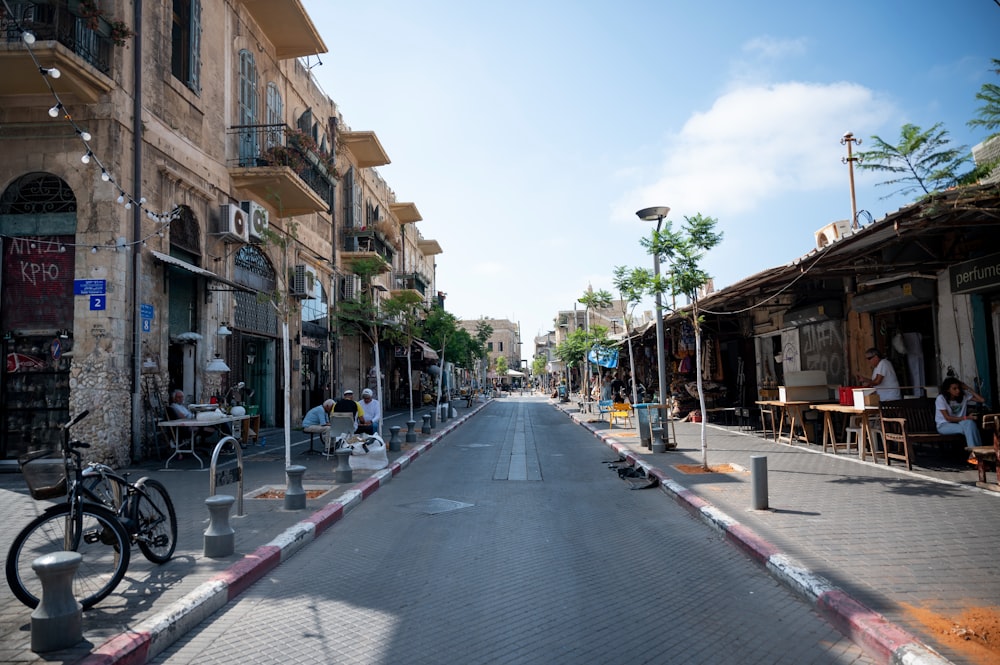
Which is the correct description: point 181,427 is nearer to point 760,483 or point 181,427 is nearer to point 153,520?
point 153,520

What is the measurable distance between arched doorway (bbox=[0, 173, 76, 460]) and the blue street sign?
418 mm

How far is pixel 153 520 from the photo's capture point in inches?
217

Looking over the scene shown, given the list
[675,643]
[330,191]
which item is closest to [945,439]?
[675,643]

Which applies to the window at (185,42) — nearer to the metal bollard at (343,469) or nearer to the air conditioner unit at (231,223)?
the air conditioner unit at (231,223)

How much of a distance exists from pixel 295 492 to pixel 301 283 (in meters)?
13.2

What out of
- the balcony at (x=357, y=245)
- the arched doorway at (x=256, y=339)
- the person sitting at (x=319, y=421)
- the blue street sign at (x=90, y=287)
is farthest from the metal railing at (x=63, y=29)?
the balcony at (x=357, y=245)

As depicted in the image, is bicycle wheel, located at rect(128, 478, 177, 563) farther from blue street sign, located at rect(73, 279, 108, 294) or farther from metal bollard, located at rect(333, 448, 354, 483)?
blue street sign, located at rect(73, 279, 108, 294)

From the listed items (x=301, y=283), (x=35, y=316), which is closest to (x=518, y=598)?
(x=35, y=316)

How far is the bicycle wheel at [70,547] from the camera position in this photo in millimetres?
4352

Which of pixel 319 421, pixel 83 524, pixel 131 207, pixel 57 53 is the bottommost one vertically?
pixel 83 524

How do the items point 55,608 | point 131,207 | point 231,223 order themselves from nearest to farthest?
point 55,608 < point 131,207 < point 231,223

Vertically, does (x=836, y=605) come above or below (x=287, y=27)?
below

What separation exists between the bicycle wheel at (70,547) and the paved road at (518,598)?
844 mm

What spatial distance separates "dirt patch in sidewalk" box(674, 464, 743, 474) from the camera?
10.3m
